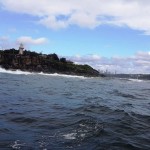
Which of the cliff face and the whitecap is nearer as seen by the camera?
the whitecap

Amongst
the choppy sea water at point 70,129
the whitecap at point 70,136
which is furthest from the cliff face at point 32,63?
the whitecap at point 70,136

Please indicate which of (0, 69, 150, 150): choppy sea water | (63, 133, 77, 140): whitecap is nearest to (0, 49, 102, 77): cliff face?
(0, 69, 150, 150): choppy sea water

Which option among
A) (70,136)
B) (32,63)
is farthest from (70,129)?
(32,63)

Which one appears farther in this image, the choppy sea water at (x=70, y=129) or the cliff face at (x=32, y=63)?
the cliff face at (x=32, y=63)

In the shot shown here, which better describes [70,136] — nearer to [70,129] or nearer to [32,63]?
[70,129]

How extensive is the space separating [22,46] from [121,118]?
170 m

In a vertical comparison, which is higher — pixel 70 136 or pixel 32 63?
pixel 32 63

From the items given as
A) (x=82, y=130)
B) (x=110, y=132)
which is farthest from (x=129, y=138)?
(x=82, y=130)

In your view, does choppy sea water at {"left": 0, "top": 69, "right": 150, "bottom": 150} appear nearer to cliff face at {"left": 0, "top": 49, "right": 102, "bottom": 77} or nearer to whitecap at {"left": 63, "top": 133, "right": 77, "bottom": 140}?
whitecap at {"left": 63, "top": 133, "right": 77, "bottom": 140}

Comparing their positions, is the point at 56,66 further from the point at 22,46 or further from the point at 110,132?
the point at 110,132

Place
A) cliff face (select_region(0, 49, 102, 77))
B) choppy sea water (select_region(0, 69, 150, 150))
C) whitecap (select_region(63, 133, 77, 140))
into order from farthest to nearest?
cliff face (select_region(0, 49, 102, 77))
whitecap (select_region(63, 133, 77, 140))
choppy sea water (select_region(0, 69, 150, 150))

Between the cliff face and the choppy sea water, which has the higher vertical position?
the cliff face

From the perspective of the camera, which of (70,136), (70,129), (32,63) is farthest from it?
(32,63)

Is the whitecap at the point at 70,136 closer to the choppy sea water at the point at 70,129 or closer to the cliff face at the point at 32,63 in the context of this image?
the choppy sea water at the point at 70,129
